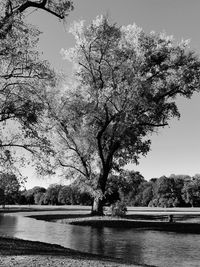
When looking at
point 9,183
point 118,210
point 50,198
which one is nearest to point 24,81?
point 9,183

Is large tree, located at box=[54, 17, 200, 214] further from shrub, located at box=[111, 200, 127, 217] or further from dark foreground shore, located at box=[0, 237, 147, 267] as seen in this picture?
dark foreground shore, located at box=[0, 237, 147, 267]

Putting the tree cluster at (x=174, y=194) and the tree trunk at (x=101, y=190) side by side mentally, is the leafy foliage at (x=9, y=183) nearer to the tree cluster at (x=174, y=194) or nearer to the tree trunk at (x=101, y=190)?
the tree trunk at (x=101, y=190)

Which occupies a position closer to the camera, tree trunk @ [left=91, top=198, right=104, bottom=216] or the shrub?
the shrub

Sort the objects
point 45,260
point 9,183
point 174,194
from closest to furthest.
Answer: point 45,260 < point 9,183 < point 174,194

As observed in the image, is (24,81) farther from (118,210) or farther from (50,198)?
(50,198)

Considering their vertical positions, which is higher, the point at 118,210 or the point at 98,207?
the point at 98,207

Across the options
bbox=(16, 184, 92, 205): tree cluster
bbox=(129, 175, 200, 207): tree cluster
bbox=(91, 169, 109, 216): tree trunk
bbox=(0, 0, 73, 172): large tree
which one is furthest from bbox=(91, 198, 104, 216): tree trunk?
bbox=(16, 184, 92, 205): tree cluster

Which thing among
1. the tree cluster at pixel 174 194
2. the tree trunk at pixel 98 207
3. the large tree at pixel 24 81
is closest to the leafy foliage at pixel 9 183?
the large tree at pixel 24 81

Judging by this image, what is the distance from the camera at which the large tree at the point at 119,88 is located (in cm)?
3941

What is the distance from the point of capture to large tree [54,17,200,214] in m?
39.4

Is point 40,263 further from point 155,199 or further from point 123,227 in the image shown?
point 155,199

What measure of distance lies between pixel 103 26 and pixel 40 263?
1198 inches

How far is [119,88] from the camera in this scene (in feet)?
128

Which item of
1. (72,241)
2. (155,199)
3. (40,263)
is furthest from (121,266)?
(155,199)
